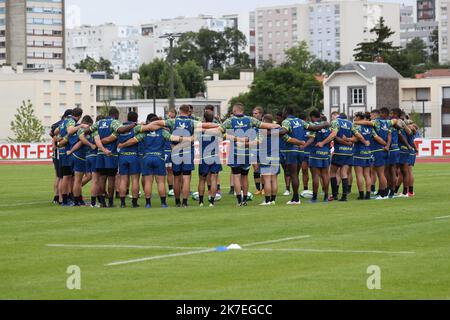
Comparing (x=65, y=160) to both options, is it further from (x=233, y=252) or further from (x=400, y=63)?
(x=400, y=63)

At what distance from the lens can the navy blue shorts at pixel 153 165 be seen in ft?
76.4

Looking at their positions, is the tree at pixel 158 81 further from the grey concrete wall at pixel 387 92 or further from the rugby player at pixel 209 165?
the rugby player at pixel 209 165

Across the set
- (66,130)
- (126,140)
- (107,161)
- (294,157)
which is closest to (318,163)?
(294,157)

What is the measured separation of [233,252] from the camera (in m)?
15.2

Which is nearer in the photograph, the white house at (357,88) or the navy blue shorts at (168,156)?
the navy blue shorts at (168,156)

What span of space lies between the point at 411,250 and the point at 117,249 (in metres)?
4.14

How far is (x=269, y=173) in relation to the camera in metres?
24.0

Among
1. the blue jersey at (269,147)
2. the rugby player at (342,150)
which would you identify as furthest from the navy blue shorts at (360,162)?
the blue jersey at (269,147)

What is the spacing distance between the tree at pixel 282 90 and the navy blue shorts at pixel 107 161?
327ft

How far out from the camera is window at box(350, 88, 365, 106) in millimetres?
113125

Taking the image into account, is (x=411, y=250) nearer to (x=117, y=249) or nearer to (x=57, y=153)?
(x=117, y=249)

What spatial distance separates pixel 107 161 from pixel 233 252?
9.13 metres

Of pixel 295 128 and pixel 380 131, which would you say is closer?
pixel 295 128
